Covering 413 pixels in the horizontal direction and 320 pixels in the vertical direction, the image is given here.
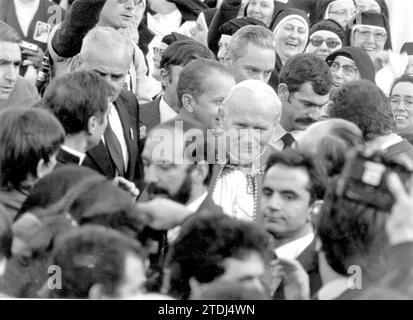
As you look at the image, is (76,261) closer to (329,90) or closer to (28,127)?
(28,127)

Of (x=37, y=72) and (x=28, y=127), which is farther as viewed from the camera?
(x=37, y=72)

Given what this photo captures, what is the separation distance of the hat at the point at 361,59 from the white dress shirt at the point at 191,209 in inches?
74.1

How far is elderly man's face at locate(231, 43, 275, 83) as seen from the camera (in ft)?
14.9

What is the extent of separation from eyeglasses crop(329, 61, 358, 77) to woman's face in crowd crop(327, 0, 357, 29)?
1.20 metres

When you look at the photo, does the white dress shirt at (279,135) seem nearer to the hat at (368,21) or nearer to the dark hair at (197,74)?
the dark hair at (197,74)

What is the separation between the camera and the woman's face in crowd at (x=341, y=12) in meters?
6.27

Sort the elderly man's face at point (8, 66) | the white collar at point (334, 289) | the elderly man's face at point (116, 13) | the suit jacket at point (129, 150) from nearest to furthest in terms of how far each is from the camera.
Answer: the white collar at point (334, 289) → the suit jacket at point (129, 150) → the elderly man's face at point (8, 66) → the elderly man's face at point (116, 13)

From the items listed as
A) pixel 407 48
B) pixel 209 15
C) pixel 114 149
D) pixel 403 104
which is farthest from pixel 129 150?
pixel 407 48

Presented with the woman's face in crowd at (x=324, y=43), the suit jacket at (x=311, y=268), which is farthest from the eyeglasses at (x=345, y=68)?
the suit jacket at (x=311, y=268)

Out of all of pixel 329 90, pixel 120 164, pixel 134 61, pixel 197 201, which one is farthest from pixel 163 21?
pixel 197 201

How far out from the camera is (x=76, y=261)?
2.66 metres

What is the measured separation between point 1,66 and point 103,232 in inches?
64.2

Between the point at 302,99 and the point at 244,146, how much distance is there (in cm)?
89

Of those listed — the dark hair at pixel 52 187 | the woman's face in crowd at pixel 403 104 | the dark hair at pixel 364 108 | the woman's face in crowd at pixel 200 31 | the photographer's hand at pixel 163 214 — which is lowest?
the woman's face in crowd at pixel 200 31
